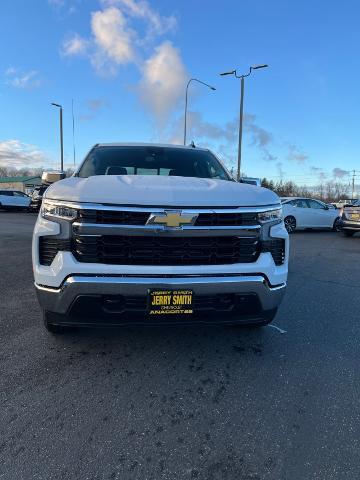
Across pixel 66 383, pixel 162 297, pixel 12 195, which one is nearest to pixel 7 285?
pixel 66 383

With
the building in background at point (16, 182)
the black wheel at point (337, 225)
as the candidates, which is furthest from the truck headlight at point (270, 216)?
the building in background at point (16, 182)

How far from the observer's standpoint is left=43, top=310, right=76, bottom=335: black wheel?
317 cm

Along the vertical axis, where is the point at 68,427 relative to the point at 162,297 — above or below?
below

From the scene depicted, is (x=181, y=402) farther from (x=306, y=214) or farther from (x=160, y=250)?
(x=306, y=214)

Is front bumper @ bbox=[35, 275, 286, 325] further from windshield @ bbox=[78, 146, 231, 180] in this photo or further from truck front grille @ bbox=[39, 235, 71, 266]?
windshield @ bbox=[78, 146, 231, 180]

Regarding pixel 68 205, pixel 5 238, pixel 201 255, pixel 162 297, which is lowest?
pixel 5 238

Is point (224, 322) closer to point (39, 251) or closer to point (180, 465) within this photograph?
point (180, 465)

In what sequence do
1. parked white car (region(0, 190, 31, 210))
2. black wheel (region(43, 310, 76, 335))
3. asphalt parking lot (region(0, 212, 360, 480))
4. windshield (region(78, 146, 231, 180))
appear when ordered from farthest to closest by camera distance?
parked white car (region(0, 190, 31, 210)) → windshield (region(78, 146, 231, 180)) → black wheel (region(43, 310, 76, 335)) → asphalt parking lot (region(0, 212, 360, 480))

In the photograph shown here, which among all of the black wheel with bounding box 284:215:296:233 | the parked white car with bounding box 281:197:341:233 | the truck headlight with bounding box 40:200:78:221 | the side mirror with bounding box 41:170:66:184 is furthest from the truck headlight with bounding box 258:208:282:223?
the black wheel with bounding box 284:215:296:233

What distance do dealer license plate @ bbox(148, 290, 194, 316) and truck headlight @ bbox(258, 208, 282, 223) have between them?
32.7 inches

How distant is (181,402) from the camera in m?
2.84

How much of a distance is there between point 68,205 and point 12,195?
102 feet

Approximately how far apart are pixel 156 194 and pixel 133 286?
Answer: 70 centimetres

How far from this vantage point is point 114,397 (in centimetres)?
288
